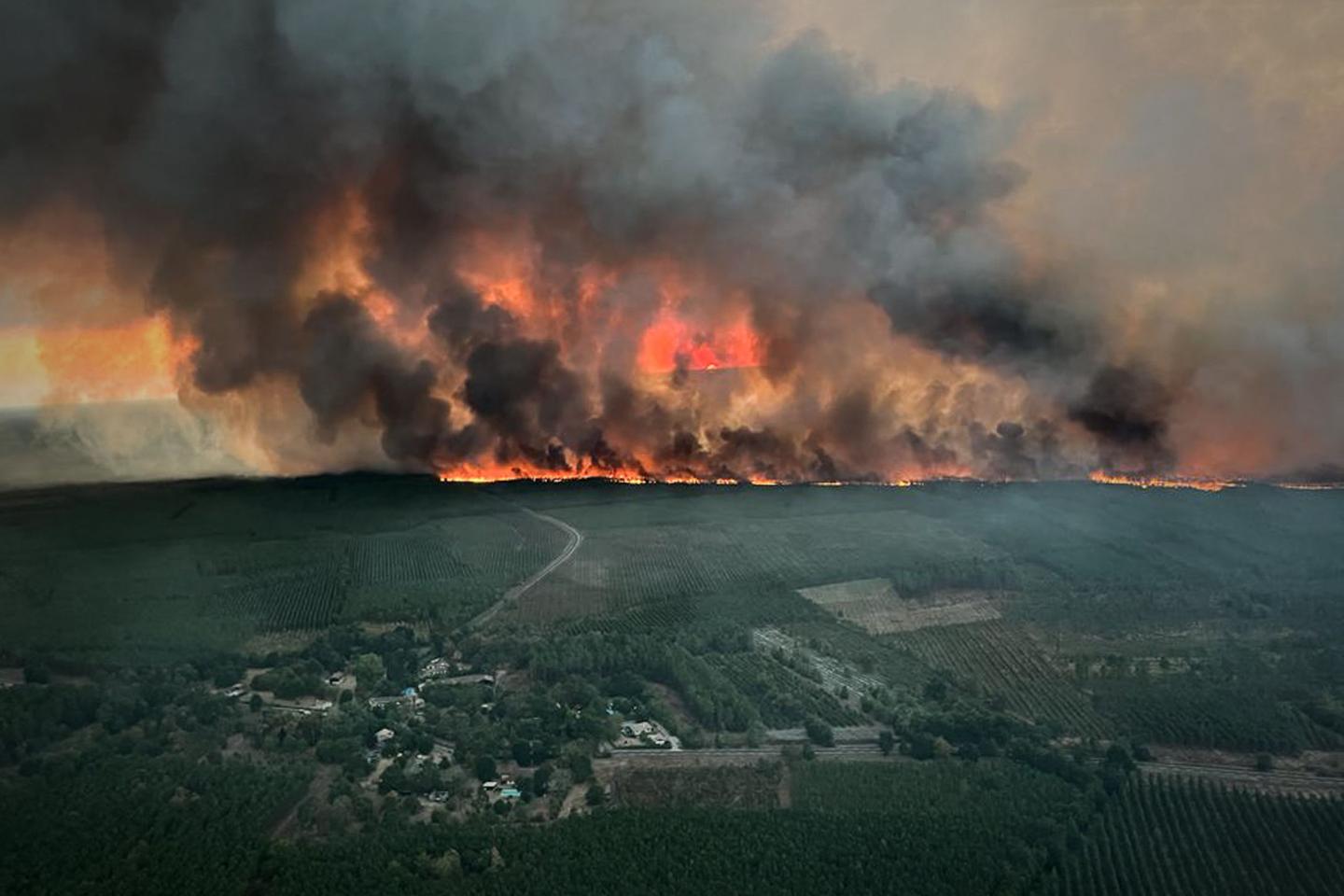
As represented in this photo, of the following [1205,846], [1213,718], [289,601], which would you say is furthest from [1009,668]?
[289,601]

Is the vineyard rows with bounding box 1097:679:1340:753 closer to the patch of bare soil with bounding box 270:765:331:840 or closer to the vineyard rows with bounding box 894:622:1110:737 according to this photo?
the vineyard rows with bounding box 894:622:1110:737

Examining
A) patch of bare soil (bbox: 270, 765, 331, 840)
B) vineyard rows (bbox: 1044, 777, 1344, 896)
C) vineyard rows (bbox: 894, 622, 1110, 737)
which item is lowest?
patch of bare soil (bbox: 270, 765, 331, 840)

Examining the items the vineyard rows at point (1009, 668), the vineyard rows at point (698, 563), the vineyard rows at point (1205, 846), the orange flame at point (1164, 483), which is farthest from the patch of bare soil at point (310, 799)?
the orange flame at point (1164, 483)

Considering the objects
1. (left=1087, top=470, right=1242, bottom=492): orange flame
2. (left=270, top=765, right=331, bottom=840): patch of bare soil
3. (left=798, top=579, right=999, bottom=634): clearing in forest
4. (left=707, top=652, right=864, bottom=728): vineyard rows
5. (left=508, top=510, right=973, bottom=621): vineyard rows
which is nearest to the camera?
(left=270, top=765, right=331, bottom=840): patch of bare soil

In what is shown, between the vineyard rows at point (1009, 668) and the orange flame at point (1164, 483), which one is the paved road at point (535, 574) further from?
the orange flame at point (1164, 483)

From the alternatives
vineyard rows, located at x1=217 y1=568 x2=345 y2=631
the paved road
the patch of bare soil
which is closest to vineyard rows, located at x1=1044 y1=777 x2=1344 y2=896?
the patch of bare soil

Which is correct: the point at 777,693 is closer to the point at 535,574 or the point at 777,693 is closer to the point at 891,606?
the point at 891,606
